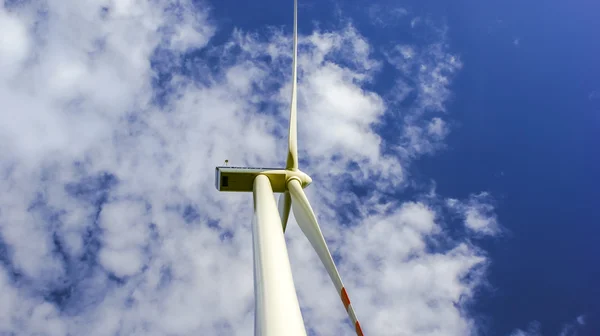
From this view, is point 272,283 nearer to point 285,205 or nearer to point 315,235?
point 315,235

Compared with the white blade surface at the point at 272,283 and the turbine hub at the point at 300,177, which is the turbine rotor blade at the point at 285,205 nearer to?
the turbine hub at the point at 300,177

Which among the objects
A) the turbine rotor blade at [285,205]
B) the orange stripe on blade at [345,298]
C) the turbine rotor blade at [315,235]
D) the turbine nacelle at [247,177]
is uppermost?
the turbine nacelle at [247,177]

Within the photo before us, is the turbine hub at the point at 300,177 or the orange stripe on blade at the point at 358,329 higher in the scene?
the turbine hub at the point at 300,177

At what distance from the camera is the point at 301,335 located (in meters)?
10.8

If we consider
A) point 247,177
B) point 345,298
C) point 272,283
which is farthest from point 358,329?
point 247,177

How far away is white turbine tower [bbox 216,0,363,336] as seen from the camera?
1157 cm

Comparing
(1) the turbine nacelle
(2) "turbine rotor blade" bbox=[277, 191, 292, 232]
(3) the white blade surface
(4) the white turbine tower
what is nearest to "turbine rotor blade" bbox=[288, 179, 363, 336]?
(4) the white turbine tower

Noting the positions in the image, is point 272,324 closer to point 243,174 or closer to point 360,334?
point 360,334

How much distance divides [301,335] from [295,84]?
66.1 ft

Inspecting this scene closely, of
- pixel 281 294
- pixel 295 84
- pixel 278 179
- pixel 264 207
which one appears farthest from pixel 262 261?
pixel 295 84

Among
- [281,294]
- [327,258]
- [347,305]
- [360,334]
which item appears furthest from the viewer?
[327,258]

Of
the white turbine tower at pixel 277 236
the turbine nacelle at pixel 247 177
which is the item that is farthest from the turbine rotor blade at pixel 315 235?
the turbine nacelle at pixel 247 177

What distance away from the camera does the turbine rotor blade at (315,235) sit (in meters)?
19.5

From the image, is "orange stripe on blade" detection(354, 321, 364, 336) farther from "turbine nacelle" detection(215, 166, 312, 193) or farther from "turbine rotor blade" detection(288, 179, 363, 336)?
"turbine nacelle" detection(215, 166, 312, 193)
